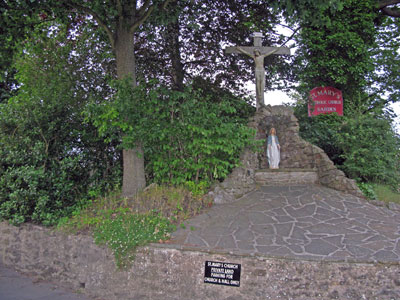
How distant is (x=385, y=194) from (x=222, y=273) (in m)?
5.10

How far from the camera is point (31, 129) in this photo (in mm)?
7492

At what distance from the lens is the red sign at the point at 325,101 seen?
37.0ft

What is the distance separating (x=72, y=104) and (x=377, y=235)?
783cm

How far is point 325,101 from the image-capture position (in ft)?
37.4

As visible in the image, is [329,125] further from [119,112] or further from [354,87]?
[119,112]

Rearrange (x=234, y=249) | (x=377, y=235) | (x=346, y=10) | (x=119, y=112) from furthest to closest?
1. (x=346, y=10)
2. (x=119, y=112)
3. (x=377, y=235)
4. (x=234, y=249)

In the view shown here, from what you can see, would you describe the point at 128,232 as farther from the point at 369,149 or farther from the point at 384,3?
the point at 384,3

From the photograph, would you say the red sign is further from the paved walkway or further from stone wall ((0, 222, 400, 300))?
the paved walkway

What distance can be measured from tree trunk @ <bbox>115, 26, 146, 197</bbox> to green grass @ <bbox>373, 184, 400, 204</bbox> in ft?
18.9

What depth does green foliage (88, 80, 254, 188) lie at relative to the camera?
7.21m

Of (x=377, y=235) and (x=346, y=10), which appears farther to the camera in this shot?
(x=346, y=10)

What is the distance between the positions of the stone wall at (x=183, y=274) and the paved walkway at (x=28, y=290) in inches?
8.1

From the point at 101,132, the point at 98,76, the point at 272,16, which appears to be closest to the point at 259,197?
the point at 101,132

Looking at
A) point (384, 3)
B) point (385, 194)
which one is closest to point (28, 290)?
point (385, 194)
